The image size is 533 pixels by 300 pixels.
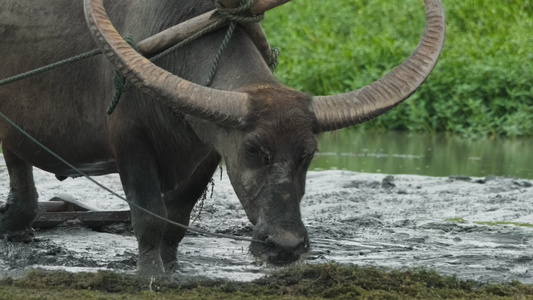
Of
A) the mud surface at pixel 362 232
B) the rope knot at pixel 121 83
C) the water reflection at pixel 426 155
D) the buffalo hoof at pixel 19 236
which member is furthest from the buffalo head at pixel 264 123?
the water reflection at pixel 426 155

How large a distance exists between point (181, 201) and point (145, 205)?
0.60 m

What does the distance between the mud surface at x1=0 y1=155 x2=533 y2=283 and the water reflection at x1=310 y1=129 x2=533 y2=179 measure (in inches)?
39.2

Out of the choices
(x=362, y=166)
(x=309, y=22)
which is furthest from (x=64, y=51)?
(x=309, y=22)

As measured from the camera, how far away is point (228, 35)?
5.71 metres

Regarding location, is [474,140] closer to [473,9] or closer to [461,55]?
[461,55]

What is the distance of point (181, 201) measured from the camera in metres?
6.60

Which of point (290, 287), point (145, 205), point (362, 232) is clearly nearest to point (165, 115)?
point (145, 205)

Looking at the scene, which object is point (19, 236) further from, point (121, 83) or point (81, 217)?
point (121, 83)

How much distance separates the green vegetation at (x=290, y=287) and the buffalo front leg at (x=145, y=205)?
334 mm

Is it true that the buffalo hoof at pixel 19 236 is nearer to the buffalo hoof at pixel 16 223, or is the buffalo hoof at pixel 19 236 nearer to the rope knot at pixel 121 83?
the buffalo hoof at pixel 16 223

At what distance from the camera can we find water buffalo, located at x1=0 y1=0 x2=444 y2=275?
17.1 feet

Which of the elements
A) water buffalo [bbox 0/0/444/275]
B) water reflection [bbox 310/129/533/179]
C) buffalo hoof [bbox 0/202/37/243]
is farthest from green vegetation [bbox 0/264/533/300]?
water reflection [bbox 310/129/533/179]

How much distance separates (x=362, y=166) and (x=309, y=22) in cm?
709

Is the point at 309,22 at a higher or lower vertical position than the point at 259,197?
higher
